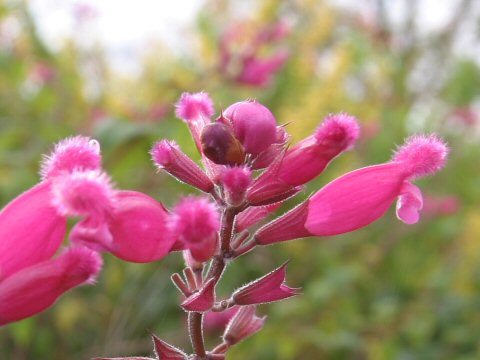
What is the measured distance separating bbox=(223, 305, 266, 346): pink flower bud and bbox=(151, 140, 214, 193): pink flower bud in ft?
0.62

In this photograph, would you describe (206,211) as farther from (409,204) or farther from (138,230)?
(409,204)

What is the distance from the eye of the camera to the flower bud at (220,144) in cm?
86

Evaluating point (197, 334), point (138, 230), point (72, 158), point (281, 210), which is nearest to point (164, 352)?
point (197, 334)

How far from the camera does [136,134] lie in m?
2.14

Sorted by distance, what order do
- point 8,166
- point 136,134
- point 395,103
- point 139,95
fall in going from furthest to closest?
point 395,103
point 139,95
point 8,166
point 136,134

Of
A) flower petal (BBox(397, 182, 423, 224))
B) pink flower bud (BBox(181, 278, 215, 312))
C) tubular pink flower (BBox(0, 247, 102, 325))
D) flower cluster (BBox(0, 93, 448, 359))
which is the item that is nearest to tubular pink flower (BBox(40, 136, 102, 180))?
flower cluster (BBox(0, 93, 448, 359))

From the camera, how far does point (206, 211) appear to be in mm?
768

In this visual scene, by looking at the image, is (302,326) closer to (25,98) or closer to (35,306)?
(25,98)

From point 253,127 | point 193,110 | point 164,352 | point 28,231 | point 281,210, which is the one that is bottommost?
point 164,352

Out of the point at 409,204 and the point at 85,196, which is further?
the point at 409,204

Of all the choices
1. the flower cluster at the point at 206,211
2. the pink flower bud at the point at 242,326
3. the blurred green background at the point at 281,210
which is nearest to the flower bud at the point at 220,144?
the flower cluster at the point at 206,211

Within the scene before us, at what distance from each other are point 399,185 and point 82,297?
238 centimetres

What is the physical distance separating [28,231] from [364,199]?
1.38 ft

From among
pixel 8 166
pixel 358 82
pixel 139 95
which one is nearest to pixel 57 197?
pixel 8 166
